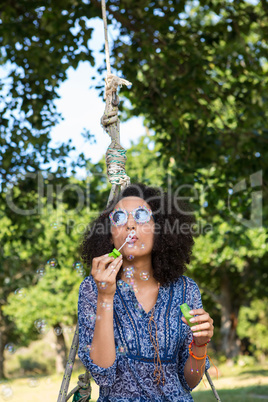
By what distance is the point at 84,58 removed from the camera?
17.2 ft

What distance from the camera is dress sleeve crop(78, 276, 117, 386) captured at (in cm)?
217

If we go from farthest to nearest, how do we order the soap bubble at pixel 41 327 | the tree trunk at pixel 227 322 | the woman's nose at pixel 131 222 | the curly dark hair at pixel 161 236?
the tree trunk at pixel 227 322 → the soap bubble at pixel 41 327 → the curly dark hair at pixel 161 236 → the woman's nose at pixel 131 222

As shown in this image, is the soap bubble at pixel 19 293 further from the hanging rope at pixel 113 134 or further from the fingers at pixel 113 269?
the fingers at pixel 113 269

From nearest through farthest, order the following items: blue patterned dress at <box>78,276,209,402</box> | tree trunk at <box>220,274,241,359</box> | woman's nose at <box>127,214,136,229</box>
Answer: blue patterned dress at <box>78,276,209,402</box>, woman's nose at <box>127,214,136,229</box>, tree trunk at <box>220,274,241,359</box>

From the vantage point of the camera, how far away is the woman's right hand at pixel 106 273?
204cm

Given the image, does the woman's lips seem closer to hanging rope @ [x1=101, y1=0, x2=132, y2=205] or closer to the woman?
the woman

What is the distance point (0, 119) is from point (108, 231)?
3.42m

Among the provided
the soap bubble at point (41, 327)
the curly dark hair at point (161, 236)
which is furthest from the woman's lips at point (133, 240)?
the soap bubble at point (41, 327)

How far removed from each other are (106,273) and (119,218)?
0.42 metres

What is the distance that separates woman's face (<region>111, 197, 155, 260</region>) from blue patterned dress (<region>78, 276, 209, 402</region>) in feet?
0.66

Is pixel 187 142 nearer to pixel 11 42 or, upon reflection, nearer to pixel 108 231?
pixel 11 42

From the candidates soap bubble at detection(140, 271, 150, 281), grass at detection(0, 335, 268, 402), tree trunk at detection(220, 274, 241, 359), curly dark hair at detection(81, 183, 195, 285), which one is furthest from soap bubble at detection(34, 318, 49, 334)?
tree trunk at detection(220, 274, 241, 359)

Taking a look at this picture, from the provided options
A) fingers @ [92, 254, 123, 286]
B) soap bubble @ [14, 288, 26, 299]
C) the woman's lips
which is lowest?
soap bubble @ [14, 288, 26, 299]

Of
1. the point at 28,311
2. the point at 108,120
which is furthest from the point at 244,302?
the point at 108,120
